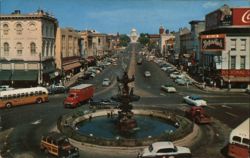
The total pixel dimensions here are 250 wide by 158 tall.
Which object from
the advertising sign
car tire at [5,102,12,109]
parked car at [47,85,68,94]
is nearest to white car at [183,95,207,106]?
the advertising sign

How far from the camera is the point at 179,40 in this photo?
169 meters

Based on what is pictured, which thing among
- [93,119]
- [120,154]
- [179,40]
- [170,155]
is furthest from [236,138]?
[179,40]

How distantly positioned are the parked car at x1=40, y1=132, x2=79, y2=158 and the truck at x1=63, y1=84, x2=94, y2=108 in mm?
22835

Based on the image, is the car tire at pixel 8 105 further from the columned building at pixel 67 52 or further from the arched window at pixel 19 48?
the columned building at pixel 67 52

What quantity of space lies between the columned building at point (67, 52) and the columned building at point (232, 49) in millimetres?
40180

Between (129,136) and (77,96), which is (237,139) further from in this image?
(77,96)

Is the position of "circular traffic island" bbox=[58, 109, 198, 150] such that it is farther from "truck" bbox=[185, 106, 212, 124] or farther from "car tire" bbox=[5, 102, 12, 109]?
"car tire" bbox=[5, 102, 12, 109]

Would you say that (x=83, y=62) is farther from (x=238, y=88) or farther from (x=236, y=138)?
(x=236, y=138)

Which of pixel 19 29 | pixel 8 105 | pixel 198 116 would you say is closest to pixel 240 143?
pixel 198 116

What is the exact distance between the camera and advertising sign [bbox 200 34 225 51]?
250 feet

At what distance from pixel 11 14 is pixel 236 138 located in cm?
6623

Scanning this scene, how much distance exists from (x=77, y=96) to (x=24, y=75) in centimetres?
2841

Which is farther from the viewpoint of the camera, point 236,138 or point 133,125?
point 133,125

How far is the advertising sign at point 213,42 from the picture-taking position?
7606 centimetres
